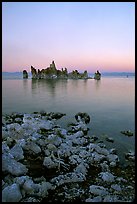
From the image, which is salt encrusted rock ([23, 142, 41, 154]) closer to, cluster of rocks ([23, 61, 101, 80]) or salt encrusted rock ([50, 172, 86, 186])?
salt encrusted rock ([50, 172, 86, 186])

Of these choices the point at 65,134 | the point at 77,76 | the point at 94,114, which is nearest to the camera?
the point at 65,134

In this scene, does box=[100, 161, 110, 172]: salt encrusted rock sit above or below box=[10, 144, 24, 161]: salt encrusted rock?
below

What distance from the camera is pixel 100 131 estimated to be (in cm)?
1390

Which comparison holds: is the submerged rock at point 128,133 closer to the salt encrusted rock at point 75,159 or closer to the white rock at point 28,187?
the salt encrusted rock at point 75,159

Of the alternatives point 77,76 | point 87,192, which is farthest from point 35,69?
point 87,192

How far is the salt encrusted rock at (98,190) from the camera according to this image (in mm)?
6398

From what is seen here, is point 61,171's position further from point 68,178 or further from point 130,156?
point 130,156

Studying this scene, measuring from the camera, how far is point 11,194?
5715 millimetres

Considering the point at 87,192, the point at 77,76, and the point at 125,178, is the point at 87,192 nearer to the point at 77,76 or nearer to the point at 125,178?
the point at 125,178

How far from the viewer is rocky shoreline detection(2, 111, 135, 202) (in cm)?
622

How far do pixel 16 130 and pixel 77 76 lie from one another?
91.4 metres

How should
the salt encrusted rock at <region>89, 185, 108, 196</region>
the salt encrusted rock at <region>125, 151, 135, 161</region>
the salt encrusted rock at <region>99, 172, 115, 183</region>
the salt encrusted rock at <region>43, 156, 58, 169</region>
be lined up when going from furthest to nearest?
the salt encrusted rock at <region>125, 151, 135, 161</region>, the salt encrusted rock at <region>43, 156, 58, 169</region>, the salt encrusted rock at <region>99, 172, 115, 183</region>, the salt encrusted rock at <region>89, 185, 108, 196</region>

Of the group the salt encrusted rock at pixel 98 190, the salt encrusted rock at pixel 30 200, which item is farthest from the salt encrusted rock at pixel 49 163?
the salt encrusted rock at pixel 30 200

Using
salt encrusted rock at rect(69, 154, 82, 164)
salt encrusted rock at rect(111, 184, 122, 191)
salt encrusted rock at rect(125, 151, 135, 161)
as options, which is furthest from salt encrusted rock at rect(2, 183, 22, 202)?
salt encrusted rock at rect(125, 151, 135, 161)
